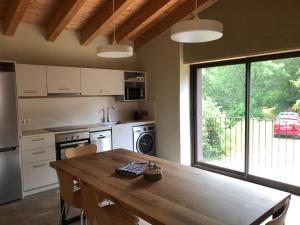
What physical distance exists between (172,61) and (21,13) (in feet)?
8.44

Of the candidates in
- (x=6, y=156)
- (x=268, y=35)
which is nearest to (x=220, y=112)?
(x=268, y=35)

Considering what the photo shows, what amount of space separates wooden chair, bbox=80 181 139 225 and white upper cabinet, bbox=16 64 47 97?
236 cm

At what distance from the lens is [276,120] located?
3.80m

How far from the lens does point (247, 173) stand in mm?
4098

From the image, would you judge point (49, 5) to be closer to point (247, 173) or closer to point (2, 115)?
point (2, 115)

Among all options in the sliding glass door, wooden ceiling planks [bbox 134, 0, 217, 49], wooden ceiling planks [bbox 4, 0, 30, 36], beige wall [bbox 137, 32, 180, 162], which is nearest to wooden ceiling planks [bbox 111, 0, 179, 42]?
wooden ceiling planks [bbox 134, 0, 217, 49]

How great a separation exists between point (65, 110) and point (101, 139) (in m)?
0.86

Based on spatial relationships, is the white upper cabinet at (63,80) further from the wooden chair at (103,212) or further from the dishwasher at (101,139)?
the wooden chair at (103,212)

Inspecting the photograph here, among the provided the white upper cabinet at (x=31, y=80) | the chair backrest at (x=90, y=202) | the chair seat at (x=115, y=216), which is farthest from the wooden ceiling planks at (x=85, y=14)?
the chair seat at (x=115, y=216)

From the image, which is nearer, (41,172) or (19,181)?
(19,181)

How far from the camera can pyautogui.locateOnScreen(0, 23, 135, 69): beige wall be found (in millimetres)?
3938

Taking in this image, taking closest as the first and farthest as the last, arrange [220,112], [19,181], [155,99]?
[19,181] → [220,112] → [155,99]

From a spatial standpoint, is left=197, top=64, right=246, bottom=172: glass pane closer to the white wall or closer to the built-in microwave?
the built-in microwave

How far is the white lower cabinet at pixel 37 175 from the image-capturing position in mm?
3598
